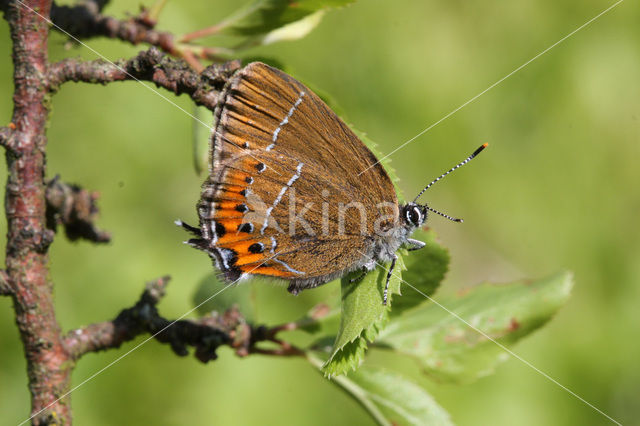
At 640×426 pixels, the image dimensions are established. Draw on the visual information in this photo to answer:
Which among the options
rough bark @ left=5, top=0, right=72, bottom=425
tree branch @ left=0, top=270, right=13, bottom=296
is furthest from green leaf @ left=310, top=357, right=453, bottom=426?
tree branch @ left=0, top=270, right=13, bottom=296

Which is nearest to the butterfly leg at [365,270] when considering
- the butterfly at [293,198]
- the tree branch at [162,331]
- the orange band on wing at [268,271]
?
the butterfly at [293,198]

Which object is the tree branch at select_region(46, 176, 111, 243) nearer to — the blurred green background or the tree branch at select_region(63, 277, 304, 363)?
the tree branch at select_region(63, 277, 304, 363)

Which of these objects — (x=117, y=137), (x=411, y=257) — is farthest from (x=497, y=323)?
(x=117, y=137)

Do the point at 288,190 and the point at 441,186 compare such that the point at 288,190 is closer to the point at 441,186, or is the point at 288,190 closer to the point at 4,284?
the point at 4,284

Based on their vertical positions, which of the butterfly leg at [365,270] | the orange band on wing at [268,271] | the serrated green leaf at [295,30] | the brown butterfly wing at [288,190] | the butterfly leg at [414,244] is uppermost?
the serrated green leaf at [295,30]

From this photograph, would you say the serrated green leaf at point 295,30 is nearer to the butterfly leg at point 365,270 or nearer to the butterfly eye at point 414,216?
the butterfly eye at point 414,216

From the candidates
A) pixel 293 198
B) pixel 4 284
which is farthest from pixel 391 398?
pixel 4 284
